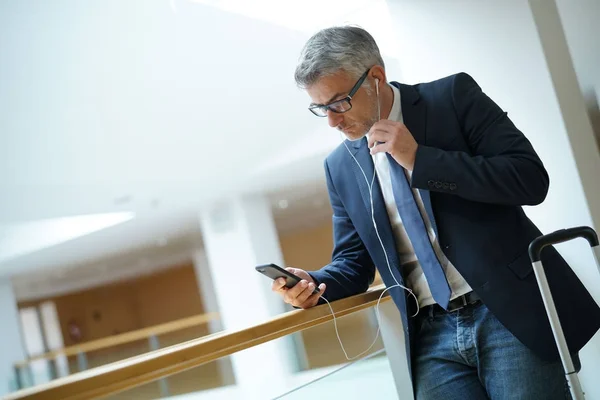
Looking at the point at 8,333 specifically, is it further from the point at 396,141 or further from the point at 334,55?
the point at 396,141

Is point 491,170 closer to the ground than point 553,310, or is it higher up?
higher up

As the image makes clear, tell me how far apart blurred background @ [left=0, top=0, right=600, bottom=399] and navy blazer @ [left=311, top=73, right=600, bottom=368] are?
1.93 ft

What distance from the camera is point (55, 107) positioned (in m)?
8.39

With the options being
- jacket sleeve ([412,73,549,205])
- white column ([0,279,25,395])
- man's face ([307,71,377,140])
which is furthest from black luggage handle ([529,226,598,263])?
white column ([0,279,25,395])

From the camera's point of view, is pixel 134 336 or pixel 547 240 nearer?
pixel 547 240

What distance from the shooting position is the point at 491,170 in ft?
5.37

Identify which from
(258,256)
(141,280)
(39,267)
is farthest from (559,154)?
(141,280)

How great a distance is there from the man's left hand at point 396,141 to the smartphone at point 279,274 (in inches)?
15.9

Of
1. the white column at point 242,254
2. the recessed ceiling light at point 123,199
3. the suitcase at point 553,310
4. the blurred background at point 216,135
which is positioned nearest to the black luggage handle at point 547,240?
the suitcase at point 553,310

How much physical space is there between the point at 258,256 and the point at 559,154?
1146 centimetres

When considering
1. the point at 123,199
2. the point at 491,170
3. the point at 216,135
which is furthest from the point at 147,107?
the point at 491,170

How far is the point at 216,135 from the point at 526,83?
8.00m

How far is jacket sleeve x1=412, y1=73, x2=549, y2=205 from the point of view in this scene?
164 cm

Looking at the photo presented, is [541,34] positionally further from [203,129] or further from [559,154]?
[203,129]
